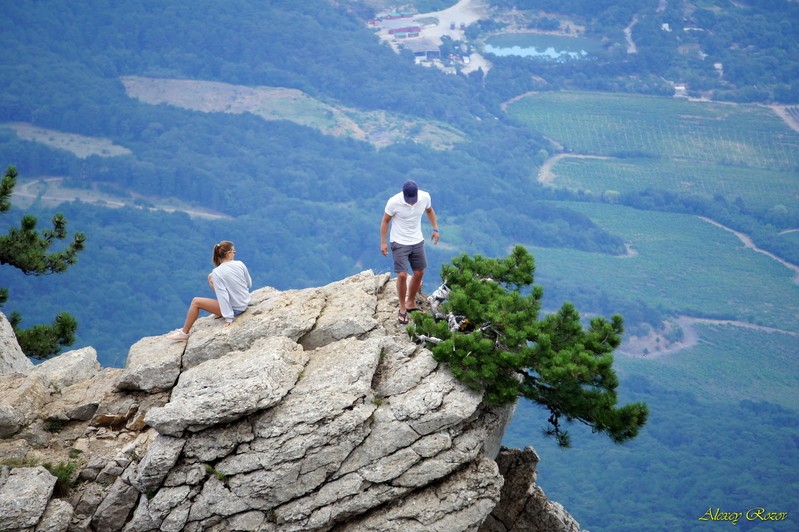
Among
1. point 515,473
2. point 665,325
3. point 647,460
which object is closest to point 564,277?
point 665,325

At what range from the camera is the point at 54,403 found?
20.4 metres

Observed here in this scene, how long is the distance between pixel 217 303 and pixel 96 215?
565 ft

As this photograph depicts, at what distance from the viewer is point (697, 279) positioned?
185 m

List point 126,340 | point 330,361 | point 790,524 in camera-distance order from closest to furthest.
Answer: point 330,361
point 790,524
point 126,340

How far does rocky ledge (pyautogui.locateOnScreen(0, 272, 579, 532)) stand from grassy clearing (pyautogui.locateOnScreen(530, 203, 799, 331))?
162 meters

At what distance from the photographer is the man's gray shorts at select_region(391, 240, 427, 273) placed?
65.7 ft

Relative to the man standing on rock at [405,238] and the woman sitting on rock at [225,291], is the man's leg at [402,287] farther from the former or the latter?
the woman sitting on rock at [225,291]

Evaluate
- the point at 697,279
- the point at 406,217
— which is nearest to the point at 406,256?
the point at 406,217

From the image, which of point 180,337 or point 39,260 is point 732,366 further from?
point 180,337

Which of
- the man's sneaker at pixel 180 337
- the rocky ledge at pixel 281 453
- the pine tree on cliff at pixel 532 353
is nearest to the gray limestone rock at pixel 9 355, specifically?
the rocky ledge at pixel 281 453

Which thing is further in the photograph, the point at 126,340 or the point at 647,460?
the point at 126,340

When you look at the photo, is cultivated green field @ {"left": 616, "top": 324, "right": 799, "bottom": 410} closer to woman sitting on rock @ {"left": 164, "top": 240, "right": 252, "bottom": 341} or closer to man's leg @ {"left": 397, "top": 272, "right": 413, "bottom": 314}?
man's leg @ {"left": 397, "top": 272, "right": 413, "bottom": 314}

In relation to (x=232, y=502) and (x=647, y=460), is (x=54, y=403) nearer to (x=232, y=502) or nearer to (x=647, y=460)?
(x=232, y=502)

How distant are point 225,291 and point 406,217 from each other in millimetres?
4103
